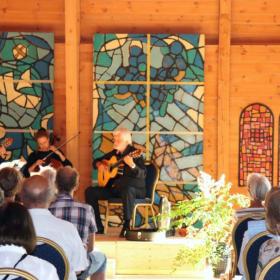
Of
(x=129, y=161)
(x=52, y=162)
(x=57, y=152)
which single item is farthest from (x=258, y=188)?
(x=57, y=152)

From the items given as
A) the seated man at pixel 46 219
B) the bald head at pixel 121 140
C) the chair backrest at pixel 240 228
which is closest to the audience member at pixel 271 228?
the seated man at pixel 46 219

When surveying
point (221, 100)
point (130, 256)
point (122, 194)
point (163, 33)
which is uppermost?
point (163, 33)

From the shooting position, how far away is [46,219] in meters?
3.92

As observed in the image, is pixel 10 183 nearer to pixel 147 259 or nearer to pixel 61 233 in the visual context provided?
pixel 61 233

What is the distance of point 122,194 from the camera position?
8477mm

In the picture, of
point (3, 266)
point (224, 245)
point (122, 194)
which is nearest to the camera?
point (3, 266)

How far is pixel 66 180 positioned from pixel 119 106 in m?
4.59

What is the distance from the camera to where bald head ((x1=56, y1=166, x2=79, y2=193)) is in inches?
205

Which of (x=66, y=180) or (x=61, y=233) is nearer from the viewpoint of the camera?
(x=61, y=233)

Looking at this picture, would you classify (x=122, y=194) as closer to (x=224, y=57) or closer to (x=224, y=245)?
(x=224, y=245)

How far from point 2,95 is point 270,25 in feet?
11.6

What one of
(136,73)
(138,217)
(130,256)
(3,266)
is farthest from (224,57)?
(3,266)

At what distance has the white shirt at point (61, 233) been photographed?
153 inches

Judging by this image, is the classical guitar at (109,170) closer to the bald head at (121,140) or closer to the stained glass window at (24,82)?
the bald head at (121,140)
